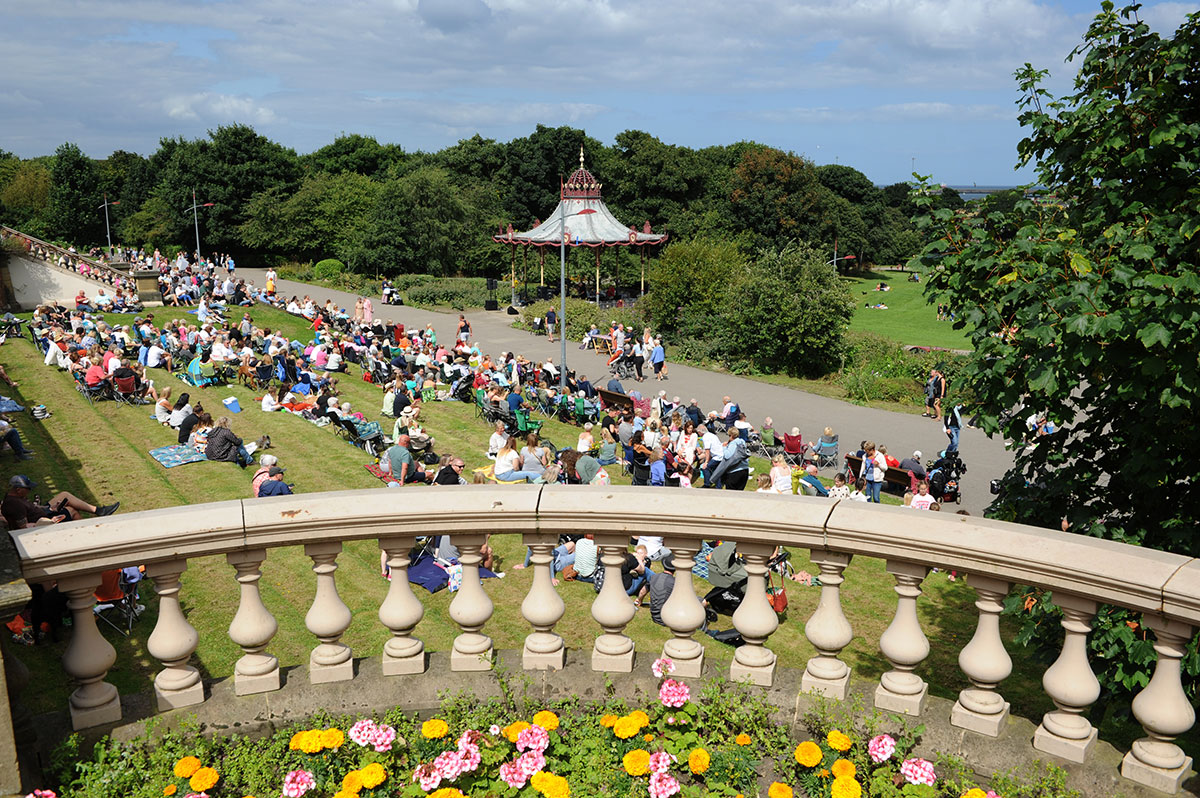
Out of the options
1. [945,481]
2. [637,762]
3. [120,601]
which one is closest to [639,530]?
[637,762]

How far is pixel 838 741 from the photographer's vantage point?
332 cm

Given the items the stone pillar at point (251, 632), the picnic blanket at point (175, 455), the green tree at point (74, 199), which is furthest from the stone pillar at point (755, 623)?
the green tree at point (74, 199)

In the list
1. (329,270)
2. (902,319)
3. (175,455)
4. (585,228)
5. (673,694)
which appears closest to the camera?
(673,694)

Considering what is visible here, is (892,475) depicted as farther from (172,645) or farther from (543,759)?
(172,645)

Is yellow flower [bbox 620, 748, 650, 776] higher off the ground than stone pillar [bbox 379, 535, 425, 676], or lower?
lower

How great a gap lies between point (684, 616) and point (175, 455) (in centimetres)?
1658

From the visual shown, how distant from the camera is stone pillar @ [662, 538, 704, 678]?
3730 millimetres

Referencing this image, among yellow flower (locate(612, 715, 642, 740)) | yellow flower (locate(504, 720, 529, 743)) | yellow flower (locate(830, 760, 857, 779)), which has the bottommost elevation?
yellow flower (locate(830, 760, 857, 779))

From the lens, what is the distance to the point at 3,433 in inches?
657

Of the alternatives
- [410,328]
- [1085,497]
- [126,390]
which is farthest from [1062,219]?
[410,328]

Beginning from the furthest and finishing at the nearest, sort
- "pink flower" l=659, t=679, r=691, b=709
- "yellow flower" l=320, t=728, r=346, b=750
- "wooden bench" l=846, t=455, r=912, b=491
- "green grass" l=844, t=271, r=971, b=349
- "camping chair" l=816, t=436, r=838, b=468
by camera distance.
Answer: "green grass" l=844, t=271, r=971, b=349 < "camping chair" l=816, t=436, r=838, b=468 < "wooden bench" l=846, t=455, r=912, b=491 < "pink flower" l=659, t=679, r=691, b=709 < "yellow flower" l=320, t=728, r=346, b=750

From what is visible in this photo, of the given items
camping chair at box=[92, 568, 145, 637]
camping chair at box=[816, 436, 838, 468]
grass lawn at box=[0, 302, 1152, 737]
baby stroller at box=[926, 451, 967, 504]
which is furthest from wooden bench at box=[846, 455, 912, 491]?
camping chair at box=[92, 568, 145, 637]

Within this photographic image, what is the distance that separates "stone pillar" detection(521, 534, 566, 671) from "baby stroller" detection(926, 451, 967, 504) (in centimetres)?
1487

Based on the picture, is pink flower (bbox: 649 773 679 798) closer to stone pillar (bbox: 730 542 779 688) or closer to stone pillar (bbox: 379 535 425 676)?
stone pillar (bbox: 730 542 779 688)
